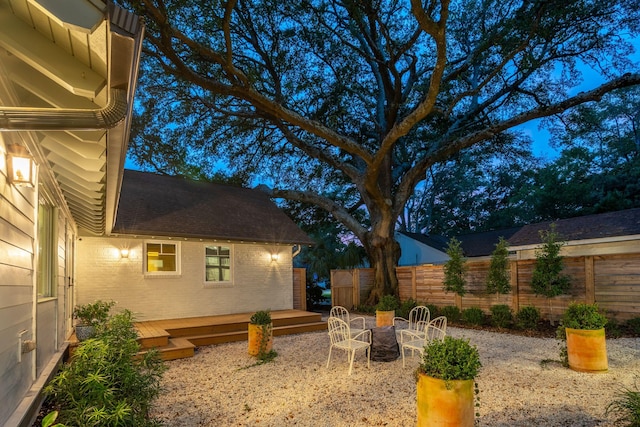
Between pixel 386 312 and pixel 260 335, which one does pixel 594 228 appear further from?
pixel 260 335

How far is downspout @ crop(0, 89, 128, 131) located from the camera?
1.79 m

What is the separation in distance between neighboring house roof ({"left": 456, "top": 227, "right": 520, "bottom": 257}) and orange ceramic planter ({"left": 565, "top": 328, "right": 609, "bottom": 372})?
15.2 meters

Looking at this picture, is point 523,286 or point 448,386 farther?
point 523,286

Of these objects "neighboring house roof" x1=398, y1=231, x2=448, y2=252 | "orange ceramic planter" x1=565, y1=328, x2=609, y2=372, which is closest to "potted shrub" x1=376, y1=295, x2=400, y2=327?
"orange ceramic planter" x1=565, y1=328, x2=609, y2=372

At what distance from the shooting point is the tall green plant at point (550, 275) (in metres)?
9.27

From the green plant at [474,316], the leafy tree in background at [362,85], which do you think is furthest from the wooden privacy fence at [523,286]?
the leafy tree in background at [362,85]

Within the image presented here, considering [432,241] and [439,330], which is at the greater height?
[432,241]

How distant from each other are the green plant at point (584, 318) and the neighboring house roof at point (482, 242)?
49.2 ft

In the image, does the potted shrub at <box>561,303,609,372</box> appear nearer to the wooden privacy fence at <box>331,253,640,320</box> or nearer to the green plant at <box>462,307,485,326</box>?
the wooden privacy fence at <box>331,253,640,320</box>

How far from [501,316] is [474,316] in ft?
2.60

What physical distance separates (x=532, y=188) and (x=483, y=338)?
2033 cm

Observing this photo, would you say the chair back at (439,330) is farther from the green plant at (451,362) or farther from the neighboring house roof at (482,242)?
the neighboring house roof at (482,242)

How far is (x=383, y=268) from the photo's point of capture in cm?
1445

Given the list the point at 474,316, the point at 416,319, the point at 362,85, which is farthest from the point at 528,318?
the point at 362,85
